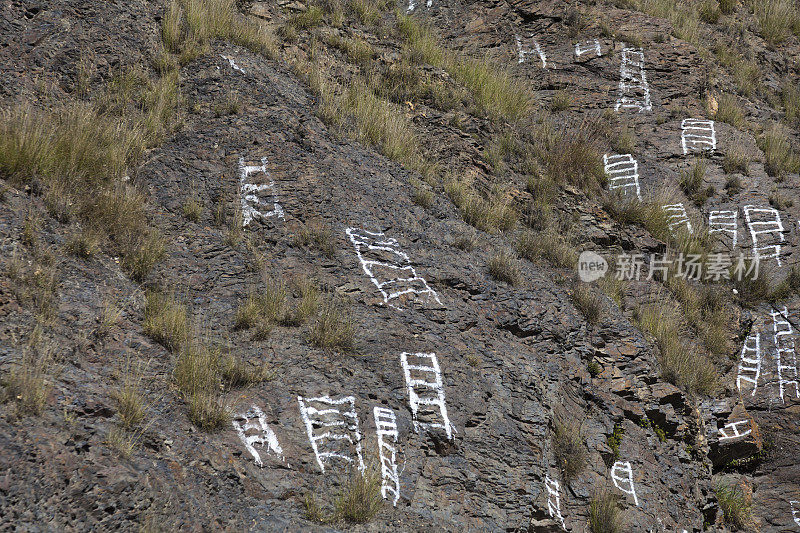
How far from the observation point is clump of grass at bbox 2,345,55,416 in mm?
3154

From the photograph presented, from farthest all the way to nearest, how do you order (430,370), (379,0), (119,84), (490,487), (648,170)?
(379,0) → (648,170) → (119,84) → (430,370) → (490,487)

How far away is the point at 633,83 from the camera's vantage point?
9656 mm

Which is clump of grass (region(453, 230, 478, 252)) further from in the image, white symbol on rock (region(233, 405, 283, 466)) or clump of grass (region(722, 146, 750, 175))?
clump of grass (region(722, 146, 750, 175))

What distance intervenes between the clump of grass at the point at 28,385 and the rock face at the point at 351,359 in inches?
2.3

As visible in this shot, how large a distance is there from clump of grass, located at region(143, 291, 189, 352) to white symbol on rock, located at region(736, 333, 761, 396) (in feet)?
19.1

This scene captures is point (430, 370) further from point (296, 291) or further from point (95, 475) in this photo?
point (95, 475)

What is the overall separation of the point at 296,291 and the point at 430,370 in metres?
1.24

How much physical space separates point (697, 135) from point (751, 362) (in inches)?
148

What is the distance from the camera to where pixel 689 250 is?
25.5 feet

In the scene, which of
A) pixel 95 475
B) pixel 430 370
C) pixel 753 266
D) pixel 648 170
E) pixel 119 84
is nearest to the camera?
pixel 95 475

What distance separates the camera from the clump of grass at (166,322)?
4156 mm

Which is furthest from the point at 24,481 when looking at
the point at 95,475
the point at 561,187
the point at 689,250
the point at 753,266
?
the point at 753,266

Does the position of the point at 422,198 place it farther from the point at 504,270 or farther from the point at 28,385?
the point at 28,385

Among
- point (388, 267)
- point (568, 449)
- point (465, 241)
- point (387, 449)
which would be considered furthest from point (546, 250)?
point (387, 449)
